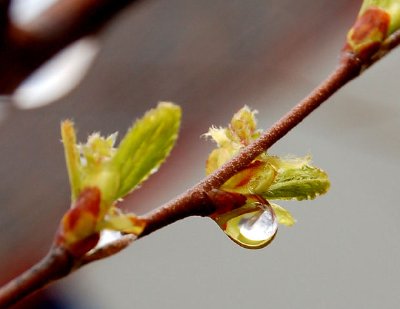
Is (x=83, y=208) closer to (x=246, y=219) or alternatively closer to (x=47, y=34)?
(x=246, y=219)

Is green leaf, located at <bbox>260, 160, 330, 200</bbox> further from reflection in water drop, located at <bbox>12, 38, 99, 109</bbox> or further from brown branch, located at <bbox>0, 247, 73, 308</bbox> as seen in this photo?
reflection in water drop, located at <bbox>12, 38, 99, 109</bbox>

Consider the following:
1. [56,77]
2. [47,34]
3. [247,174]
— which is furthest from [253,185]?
[56,77]

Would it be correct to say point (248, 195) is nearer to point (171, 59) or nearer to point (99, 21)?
point (99, 21)

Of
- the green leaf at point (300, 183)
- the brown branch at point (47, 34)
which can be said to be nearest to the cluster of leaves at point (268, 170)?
the green leaf at point (300, 183)

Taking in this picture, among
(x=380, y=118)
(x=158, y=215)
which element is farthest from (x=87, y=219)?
(x=380, y=118)

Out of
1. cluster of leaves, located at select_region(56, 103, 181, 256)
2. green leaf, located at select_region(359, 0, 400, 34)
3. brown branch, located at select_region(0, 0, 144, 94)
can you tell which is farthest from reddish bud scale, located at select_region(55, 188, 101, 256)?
brown branch, located at select_region(0, 0, 144, 94)

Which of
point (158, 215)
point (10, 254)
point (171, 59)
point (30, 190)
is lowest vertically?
point (158, 215)

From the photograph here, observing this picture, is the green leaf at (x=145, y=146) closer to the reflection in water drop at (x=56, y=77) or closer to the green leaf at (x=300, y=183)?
the green leaf at (x=300, y=183)
